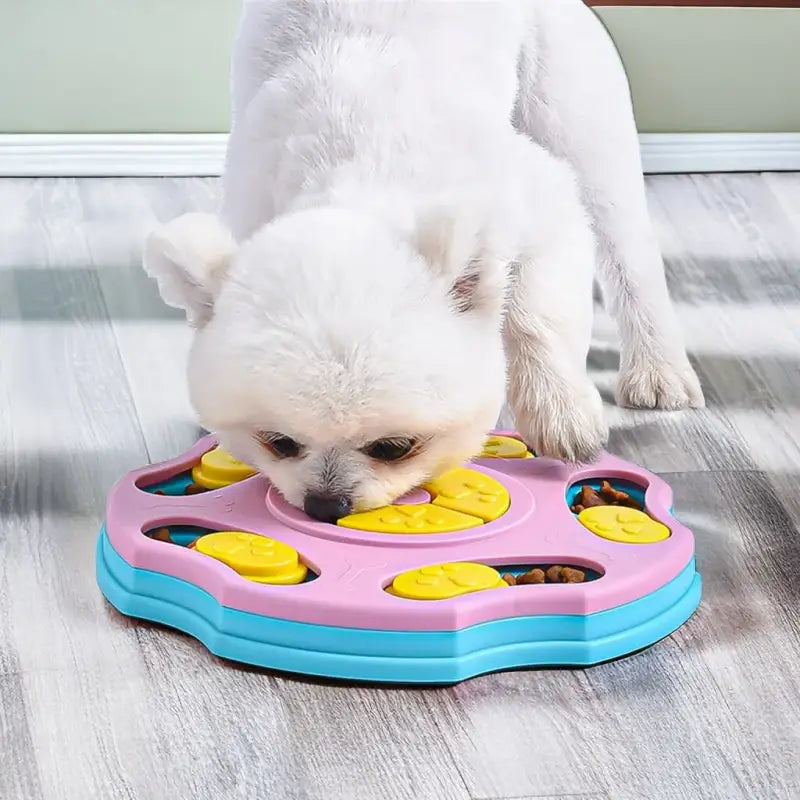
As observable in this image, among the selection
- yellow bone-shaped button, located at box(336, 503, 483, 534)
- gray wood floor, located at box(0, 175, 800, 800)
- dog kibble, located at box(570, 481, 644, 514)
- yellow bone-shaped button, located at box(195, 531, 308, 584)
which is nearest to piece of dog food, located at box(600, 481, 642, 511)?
dog kibble, located at box(570, 481, 644, 514)

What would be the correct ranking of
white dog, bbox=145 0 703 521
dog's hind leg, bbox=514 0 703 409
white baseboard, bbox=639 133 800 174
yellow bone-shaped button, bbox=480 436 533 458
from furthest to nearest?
1. white baseboard, bbox=639 133 800 174
2. dog's hind leg, bbox=514 0 703 409
3. yellow bone-shaped button, bbox=480 436 533 458
4. white dog, bbox=145 0 703 521

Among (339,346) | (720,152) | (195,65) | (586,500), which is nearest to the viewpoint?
(339,346)

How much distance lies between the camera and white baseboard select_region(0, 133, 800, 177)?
3.39 metres

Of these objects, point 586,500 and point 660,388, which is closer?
point 586,500

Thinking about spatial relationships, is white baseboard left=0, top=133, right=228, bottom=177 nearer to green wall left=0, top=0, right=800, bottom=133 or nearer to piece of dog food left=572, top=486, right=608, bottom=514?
green wall left=0, top=0, right=800, bottom=133

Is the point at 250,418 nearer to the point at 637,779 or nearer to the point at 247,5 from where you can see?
the point at 637,779

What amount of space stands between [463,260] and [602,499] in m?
0.44

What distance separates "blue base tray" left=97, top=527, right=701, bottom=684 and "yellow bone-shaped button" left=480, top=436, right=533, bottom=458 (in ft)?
1.20

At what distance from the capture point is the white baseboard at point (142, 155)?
11.1ft

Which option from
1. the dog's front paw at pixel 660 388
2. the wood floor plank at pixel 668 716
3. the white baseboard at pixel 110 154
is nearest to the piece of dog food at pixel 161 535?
the wood floor plank at pixel 668 716

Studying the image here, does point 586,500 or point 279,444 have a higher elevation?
A: point 279,444

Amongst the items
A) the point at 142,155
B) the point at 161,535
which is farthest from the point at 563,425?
the point at 142,155

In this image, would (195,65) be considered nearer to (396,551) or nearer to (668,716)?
(396,551)

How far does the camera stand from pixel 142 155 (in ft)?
11.2
